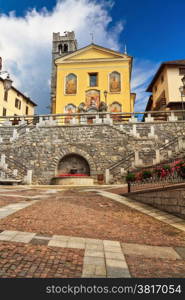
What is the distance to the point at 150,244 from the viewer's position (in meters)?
3.77

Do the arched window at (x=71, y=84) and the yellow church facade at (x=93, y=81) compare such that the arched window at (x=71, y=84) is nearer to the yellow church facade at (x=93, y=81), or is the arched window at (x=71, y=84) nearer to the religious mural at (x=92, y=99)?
the yellow church facade at (x=93, y=81)

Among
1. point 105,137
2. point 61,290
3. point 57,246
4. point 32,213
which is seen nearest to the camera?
point 61,290

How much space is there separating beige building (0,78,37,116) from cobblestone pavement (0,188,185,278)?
32201mm

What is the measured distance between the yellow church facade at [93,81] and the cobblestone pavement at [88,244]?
68.8 ft

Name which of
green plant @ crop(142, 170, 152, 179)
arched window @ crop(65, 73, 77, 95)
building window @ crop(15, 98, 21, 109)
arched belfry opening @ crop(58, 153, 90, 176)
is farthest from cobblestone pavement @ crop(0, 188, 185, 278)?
building window @ crop(15, 98, 21, 109)

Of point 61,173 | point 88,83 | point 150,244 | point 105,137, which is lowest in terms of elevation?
point 150,244

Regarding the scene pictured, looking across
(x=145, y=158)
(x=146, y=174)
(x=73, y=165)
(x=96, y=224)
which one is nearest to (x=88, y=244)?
(x=96, y=224)

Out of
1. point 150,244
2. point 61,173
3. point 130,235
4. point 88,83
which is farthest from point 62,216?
point 88,83

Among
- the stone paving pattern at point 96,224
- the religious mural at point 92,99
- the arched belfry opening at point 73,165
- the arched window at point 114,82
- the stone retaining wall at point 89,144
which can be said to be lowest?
the stone paving pattern at point 96,224

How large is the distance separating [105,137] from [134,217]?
12709 mm

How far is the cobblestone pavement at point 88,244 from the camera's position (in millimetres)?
2494

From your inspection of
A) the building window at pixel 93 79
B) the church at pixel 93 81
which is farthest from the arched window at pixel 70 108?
the building window at pixel 93 79

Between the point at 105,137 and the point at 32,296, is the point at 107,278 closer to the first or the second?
the point at 32,296

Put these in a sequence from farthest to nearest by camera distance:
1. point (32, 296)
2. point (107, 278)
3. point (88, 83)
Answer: point (88, 83), point (107, 278), point (32, 296)
